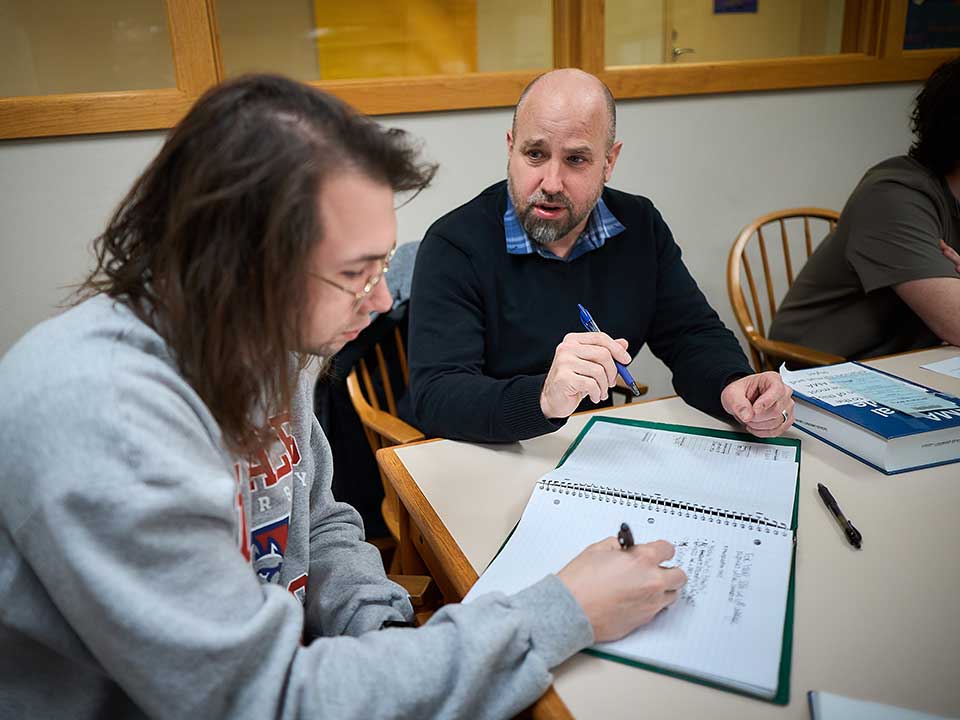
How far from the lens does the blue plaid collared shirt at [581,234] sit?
1556 millimetres

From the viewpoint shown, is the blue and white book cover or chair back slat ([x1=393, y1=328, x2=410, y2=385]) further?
chair back slat ([x1=393, y1=328, x2=410, y2=385])

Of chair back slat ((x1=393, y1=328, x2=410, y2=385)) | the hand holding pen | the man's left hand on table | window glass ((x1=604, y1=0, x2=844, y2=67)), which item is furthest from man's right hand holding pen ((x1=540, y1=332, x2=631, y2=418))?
window glass ((x1=604, y1=0, x2=844, y2=67))

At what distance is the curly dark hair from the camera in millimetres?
1850

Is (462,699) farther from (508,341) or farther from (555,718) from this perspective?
(508,341)

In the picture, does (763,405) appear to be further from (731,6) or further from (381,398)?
(731,6)

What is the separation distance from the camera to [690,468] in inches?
43.7

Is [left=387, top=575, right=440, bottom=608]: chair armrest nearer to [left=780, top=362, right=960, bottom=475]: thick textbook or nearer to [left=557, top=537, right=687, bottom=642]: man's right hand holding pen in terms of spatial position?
[left=557, top=537, right=687, bottom=642]: man's right hand holding pen

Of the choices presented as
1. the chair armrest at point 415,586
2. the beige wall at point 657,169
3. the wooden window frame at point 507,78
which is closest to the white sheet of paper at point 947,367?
the chair armrest at point 415,586

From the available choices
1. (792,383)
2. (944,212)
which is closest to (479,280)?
(792,383)

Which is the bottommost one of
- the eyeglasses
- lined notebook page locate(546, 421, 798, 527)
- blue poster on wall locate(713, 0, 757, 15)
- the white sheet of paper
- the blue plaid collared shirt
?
the white sheet of paper

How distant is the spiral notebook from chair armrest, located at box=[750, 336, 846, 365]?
698 millimetres

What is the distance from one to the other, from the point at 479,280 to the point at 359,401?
384mm

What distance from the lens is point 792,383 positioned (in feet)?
4.51

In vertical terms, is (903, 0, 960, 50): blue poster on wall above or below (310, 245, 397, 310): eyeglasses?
above
